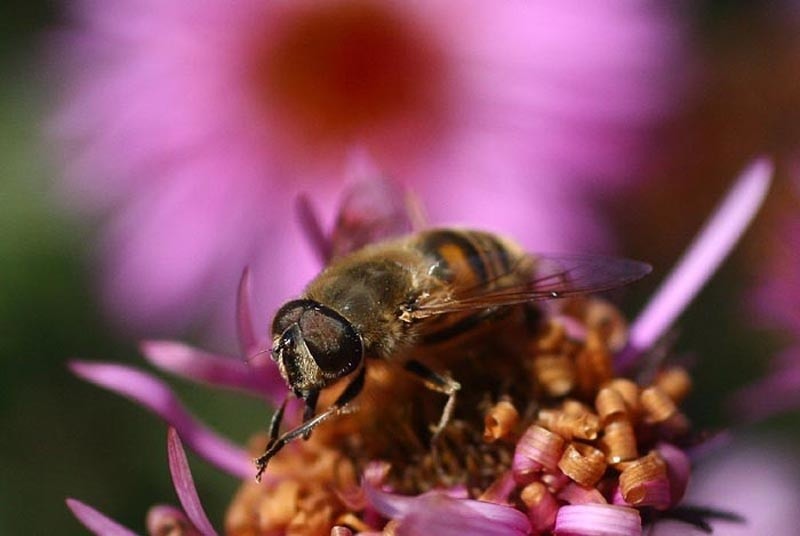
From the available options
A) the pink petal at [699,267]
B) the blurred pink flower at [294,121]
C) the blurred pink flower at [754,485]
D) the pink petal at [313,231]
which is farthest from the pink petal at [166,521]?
the blurred pink flower at [294,121]

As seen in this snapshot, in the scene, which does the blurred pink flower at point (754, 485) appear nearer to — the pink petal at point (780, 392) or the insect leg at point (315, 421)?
the pink petal at point (780, 392)

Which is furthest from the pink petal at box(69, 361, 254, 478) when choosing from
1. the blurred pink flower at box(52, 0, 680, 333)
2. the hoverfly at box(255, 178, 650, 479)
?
the blurred pink flower at box(52, 0, 680, 333)

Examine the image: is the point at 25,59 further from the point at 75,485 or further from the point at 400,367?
the point at 400,367

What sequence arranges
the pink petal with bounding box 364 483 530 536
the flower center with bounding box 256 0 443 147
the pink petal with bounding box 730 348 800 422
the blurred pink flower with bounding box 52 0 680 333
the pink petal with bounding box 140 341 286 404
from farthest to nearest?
the flower center with bounding box 256 0 443 147, the blurred pink flower with bounding box 52 0 680 333, the pink petal with bounding box 730 348 800 422, the pink petal with bounding box 140 341 286 404, the pink petal with bounding box 364 483 530 536

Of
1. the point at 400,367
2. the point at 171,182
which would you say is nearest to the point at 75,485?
the point at 171,182

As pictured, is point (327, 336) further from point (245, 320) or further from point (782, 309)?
point (782, 309)

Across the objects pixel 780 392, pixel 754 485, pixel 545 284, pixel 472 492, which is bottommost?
pixel 754 485

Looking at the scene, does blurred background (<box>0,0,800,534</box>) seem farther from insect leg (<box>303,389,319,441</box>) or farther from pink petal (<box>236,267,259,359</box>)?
insect leg (<box>303,389,319,441</box>)

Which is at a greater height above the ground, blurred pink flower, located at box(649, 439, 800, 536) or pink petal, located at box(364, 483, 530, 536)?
pink petal, located at box(364, 483, 530, 536)

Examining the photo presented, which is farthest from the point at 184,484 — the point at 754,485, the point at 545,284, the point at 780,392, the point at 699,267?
the point at 754,485
